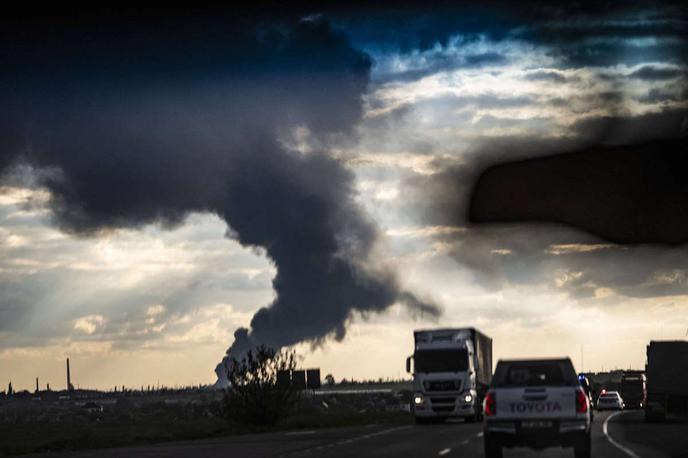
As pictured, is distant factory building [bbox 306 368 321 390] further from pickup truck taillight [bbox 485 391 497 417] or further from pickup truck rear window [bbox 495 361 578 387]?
pickup truck taillight [bbox 485 391 497 417]

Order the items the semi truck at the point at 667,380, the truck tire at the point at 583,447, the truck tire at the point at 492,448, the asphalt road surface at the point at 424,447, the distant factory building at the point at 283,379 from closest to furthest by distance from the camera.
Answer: the truck tire at the point at 583,447, the truck tire at the point at 492,448, the asphalt road surface at the point at 424,447, the semi truck at the point at 667,380, the distant factory building at the point at 283,379

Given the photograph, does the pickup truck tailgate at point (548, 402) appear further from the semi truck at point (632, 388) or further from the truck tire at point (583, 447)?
the semi truck at point (632, 388)

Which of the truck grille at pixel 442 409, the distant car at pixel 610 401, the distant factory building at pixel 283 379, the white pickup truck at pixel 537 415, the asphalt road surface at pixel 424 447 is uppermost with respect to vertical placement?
the distant factory building at pixel 283 379

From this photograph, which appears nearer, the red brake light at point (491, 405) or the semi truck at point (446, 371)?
the red brake light at point (491, 405)

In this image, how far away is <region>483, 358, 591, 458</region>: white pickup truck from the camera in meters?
24.3

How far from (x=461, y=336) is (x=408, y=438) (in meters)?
12.7

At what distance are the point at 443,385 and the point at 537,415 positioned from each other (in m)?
28.5

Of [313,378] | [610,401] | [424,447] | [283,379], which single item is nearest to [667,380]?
[283,379]

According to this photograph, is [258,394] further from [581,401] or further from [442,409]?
[581,401]

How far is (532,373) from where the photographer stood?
25375 mm

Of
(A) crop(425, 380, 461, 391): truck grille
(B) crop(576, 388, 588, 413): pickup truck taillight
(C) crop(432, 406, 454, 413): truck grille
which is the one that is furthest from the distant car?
(B) crop(576, 388, 588, 413): pickup truck taillight

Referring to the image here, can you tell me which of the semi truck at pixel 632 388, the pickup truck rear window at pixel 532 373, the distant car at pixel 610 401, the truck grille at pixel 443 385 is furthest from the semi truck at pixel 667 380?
the distant car at pixel 610 401

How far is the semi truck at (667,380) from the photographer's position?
53.7 metres

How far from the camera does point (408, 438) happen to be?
4009 cm
